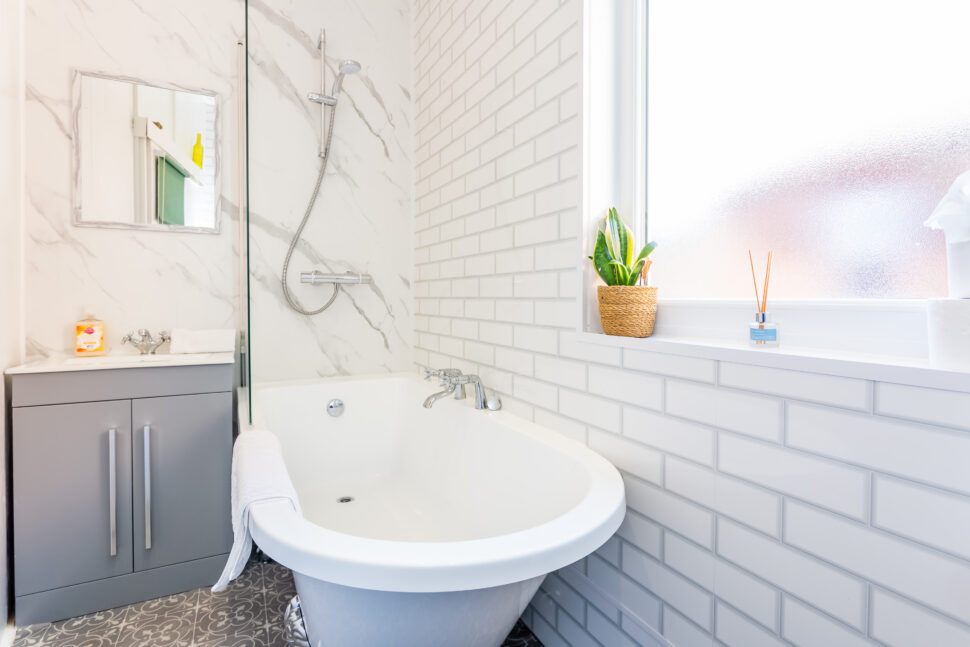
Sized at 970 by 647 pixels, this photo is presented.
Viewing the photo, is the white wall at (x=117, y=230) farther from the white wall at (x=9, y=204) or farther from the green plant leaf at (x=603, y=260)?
the green plant leaf at (x=603, y=260)

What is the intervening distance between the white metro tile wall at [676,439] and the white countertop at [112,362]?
3.36 feet

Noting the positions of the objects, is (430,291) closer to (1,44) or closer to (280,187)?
(280,187)

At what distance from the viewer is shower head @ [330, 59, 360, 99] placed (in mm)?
2148

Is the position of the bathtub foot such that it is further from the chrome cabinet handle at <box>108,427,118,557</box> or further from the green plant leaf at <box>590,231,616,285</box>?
the green plant leaf at <box>590,231,616,285</box>

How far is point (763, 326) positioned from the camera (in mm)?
1010

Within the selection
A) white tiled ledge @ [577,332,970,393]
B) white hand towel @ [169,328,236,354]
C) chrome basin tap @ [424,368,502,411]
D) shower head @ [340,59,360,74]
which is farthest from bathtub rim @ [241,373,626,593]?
shower head @ [340,59,360,74]

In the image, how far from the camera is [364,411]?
7.86 ft

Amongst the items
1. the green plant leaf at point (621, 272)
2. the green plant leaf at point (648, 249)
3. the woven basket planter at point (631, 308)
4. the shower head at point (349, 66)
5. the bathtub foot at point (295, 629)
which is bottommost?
the bathtub foot at point (295, 629)

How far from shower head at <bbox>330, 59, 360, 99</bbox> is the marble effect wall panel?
0.49 feet

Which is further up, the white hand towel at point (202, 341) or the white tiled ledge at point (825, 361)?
the white tiled ledge at point (825, 361)

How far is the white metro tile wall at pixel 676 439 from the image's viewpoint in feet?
2.40

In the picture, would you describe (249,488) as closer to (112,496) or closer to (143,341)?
(112,496)

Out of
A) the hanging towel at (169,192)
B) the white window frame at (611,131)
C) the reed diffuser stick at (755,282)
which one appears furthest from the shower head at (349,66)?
the reed diffuser stick at (755,282)

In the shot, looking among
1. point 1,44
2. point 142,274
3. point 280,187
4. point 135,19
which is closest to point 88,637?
point 142,274
